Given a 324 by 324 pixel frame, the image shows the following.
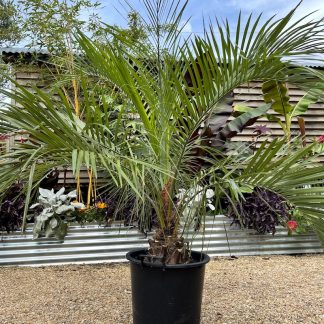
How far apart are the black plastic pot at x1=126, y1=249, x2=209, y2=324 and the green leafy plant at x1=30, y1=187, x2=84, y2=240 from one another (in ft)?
6.50

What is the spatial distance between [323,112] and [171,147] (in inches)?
215

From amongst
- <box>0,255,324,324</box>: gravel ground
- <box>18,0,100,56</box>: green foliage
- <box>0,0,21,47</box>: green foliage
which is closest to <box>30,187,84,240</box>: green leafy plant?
<box>0,255,324,324</box>: gravel ground

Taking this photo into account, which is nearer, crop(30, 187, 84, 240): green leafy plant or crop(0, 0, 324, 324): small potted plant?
crop(0, 0, 324, 324): small potted plant

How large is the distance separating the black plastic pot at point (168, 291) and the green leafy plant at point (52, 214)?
1980 mm

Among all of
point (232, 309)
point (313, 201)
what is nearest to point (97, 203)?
point (232, 309)

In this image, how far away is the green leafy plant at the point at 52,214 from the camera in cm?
412

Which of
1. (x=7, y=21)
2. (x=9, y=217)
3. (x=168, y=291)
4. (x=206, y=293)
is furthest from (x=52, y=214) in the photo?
(x=7, y=21)

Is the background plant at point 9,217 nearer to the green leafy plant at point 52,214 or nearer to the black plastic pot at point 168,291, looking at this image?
the green leafy plant at point 52,214

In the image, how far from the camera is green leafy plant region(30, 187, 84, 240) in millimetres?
4121

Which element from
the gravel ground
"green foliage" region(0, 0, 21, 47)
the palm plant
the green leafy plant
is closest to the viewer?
the palm plant

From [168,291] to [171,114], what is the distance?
3.30 feet

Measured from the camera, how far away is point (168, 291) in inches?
90.4

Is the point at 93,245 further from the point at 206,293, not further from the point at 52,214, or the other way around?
the point at 206,293

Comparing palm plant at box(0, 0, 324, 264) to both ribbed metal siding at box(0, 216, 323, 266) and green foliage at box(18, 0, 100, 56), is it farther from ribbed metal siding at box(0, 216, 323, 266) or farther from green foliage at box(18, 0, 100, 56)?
green foliage at box(18, 0, 100, 56)
